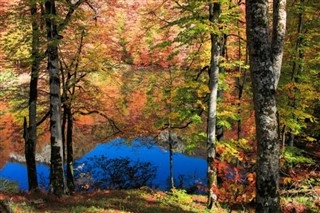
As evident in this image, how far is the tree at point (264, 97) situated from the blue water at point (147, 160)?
19506 millimetres

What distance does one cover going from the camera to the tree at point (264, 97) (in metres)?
5.38

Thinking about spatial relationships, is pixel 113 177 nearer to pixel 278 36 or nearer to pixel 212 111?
pixel 212 111

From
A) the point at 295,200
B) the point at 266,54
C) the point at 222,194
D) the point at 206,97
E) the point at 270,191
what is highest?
the point at 266,54

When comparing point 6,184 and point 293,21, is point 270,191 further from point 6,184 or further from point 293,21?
point 293,21

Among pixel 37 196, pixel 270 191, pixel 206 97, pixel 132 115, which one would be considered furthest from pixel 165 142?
pixel 270 191

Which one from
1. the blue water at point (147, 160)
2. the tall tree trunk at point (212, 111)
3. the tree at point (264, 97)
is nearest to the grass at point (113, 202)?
the tall tree trunk at point (212, 111)

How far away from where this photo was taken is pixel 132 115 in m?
37.3

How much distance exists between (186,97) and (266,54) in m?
10.5

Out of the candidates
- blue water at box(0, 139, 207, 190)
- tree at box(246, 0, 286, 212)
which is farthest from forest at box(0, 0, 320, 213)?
blue water at box(0, 139, 207, 190)

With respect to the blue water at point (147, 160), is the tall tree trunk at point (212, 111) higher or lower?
higher

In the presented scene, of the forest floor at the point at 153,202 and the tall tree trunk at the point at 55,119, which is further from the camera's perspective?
the tall tree trunk at the point at 55,119

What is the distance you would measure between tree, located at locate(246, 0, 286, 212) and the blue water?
19.5 metres

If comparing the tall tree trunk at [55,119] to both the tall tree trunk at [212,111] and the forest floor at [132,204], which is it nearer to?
the forest floor at [132,204]

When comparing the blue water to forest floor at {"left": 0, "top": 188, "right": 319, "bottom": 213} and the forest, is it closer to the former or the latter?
the forest
